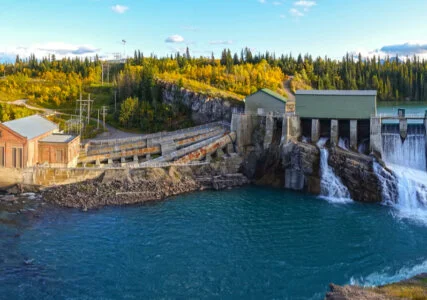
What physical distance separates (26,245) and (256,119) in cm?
3965

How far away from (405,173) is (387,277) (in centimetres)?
2414

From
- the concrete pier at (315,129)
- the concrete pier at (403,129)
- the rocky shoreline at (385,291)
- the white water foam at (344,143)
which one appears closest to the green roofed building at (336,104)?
the concrete pier at (315,129)

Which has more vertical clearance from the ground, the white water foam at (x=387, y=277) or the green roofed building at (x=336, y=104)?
the green roofed building at (x=336, y=104)

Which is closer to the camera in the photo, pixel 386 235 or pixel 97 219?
pixel 386 235

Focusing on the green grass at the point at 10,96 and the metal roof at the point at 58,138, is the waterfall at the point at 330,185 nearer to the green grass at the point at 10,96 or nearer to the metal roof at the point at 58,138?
the metal roof at the point at 58,138

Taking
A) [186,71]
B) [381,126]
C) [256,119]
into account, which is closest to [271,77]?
[186,71]

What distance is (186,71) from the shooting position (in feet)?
334

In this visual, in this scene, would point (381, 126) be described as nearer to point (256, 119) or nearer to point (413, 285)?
point (256, 119)

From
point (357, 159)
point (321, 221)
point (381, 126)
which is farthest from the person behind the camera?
point (381, 126)

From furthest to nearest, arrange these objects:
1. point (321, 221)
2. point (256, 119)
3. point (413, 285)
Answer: point (256, 119)
point (321, 221)
point (413, 285)

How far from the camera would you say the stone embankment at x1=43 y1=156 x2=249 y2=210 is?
49656 millimetres

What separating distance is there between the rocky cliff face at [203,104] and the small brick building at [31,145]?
81.6 feet

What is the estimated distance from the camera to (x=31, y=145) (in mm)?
55219

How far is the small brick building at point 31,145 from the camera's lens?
177ft
